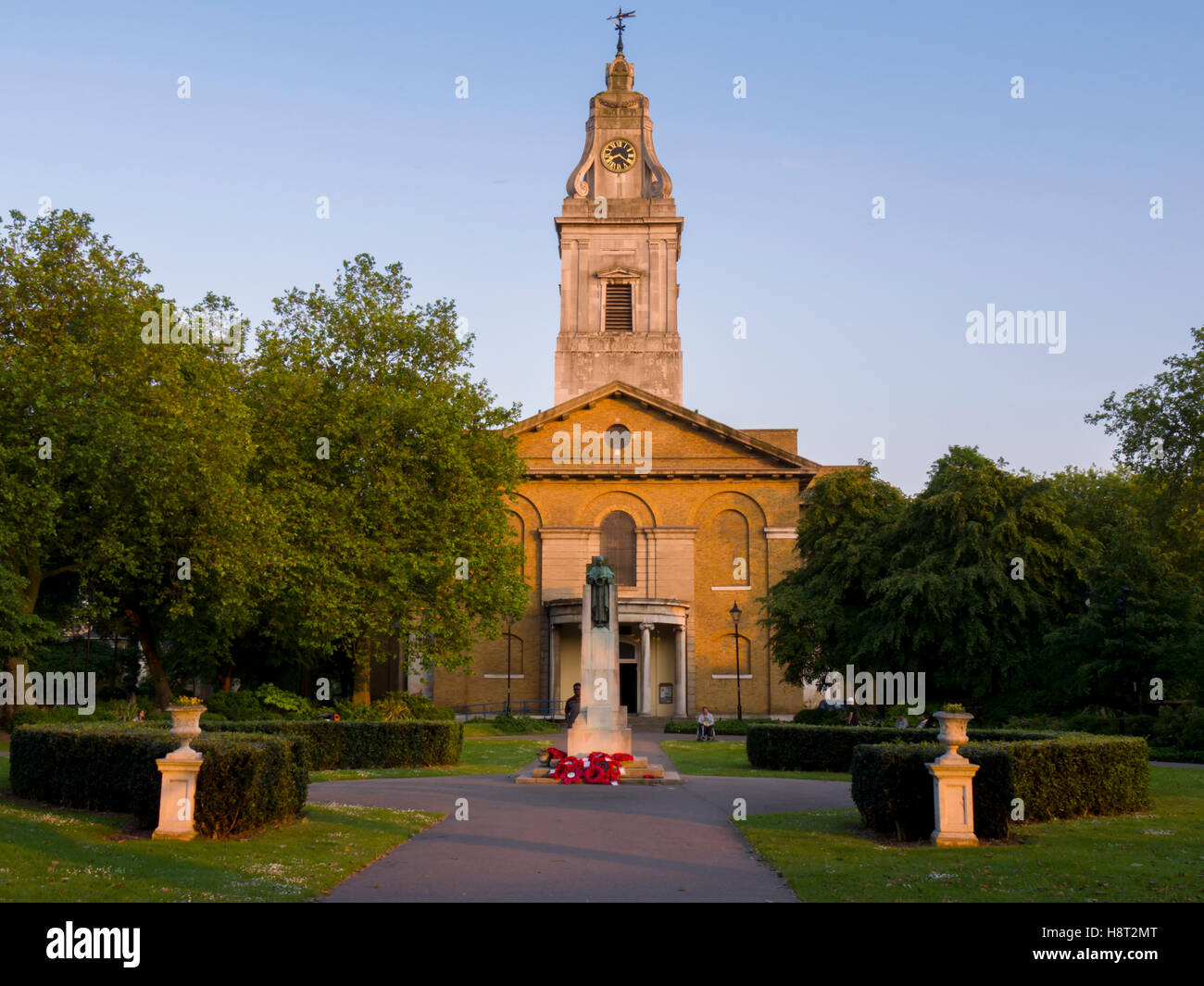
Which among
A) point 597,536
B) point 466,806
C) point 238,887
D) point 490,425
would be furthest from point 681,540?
A: point 238,887

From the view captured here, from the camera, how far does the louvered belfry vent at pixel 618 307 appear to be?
6206cm

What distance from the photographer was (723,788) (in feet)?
69.7

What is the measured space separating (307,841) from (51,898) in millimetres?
4030

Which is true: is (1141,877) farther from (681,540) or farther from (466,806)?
(681,540)

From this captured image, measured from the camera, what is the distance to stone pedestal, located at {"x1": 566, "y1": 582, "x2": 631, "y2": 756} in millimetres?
23484

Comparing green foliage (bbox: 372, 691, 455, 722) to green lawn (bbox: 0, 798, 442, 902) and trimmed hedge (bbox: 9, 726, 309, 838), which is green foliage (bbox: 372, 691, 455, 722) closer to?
trimmed hedge (bbox: 9, 726, 309, 838)

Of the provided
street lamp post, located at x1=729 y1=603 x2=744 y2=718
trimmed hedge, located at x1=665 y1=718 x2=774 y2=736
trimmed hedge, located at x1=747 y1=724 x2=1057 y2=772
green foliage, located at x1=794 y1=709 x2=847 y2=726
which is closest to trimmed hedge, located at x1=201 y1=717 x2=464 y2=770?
trimmed hedge, located at x1=747 y1=724 x2=1057 y2=772

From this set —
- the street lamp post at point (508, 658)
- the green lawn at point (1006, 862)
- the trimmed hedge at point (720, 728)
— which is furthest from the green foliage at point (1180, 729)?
the street lamp post at point (508, 658)

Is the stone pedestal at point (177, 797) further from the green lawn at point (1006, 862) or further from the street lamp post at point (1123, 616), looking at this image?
the street lamp post at point (1123, 616)

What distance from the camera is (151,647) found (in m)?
36.6

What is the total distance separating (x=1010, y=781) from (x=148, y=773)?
10748 millimetres

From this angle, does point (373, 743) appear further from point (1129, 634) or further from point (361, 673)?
point (1129, 634)

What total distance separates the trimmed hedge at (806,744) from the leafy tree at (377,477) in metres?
13.5

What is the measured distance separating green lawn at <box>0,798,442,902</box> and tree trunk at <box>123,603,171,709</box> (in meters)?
20.1
